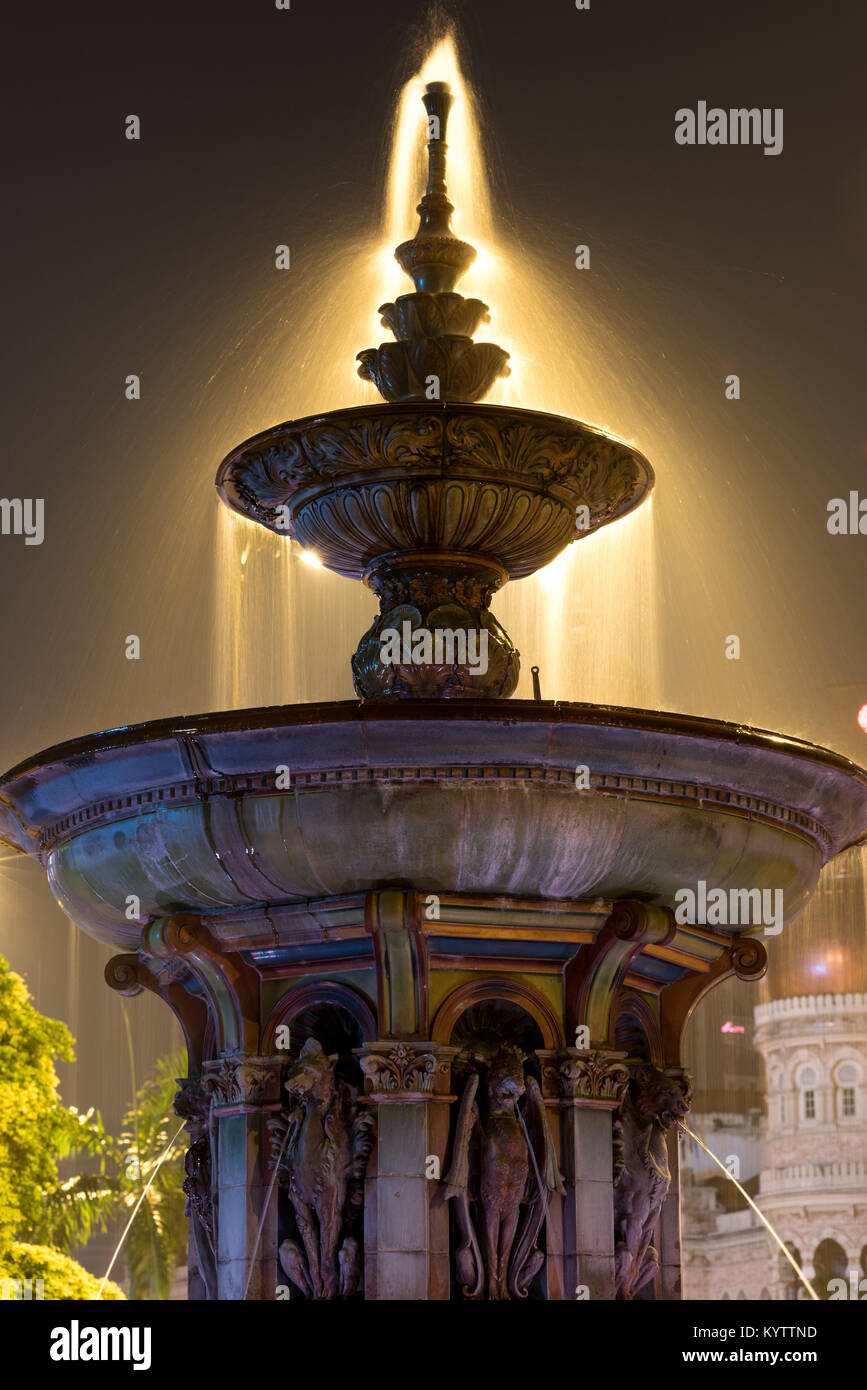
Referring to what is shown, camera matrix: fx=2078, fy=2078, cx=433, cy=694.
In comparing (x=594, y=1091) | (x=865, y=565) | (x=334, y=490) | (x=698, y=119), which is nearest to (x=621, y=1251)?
(x=594, y=1091)

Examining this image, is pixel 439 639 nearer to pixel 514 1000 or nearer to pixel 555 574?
pixel 514 1000

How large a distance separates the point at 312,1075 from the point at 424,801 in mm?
1162

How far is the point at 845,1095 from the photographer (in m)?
74.8

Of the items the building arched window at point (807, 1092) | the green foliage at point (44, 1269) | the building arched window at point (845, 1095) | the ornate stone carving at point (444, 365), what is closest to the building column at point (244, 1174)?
the ornate stone carving at point (444, 365)

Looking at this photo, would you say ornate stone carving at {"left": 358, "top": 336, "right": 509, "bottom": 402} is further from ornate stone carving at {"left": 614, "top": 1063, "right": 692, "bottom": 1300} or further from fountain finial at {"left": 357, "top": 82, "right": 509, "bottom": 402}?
ornate stone carving at {"left": 614, "top": 1063, "right": 692, "bottom": 1300}

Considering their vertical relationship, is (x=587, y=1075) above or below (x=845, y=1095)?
below

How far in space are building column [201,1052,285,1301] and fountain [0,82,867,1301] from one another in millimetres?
12

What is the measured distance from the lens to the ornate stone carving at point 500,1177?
7.84m

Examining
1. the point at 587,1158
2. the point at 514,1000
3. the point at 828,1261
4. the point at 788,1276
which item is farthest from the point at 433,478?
the point at 828,1261

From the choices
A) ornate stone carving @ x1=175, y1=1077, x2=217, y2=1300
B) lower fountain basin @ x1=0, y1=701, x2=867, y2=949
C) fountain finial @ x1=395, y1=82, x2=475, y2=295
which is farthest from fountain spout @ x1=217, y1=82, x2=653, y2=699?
ornate stone carving @ x1=175, y1=1077, x2=217, y2=1300

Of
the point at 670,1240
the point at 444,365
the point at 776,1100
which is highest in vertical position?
the point at 776,1100

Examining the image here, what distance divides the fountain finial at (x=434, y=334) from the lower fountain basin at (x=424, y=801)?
262cm

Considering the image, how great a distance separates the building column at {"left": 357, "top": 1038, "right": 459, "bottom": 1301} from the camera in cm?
771
